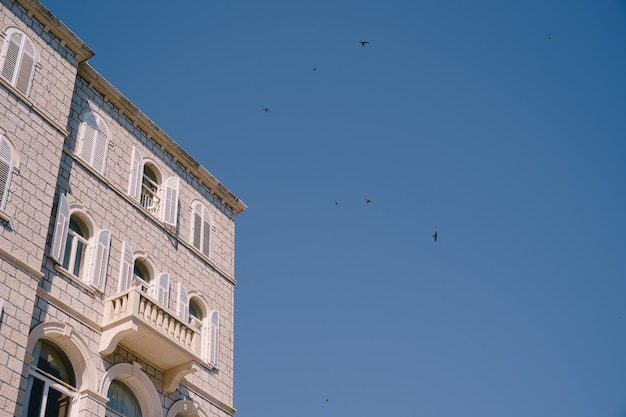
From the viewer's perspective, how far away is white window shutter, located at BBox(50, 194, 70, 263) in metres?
21.3

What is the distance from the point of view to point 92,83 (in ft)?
83.5

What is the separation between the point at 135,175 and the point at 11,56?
4969 millimetres

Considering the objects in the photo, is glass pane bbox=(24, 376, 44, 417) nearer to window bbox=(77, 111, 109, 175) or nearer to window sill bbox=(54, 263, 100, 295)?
window sill bbox=(54, 263, 100, 295)

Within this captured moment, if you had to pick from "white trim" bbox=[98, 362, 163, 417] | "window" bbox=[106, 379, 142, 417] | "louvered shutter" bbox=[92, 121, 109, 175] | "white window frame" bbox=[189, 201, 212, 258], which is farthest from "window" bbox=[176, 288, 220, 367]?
"louvered shutter" bbox=[92, 121, 109, 175]

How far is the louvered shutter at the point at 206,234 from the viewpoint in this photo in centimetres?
2772

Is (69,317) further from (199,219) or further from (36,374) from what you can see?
(199,219)

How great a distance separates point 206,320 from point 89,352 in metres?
5.58

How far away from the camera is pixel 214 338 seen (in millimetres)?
26047

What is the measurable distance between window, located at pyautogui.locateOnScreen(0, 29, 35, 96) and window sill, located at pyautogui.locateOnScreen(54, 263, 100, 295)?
4602 mm

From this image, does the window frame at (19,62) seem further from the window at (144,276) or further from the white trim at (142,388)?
the white trim at (142,388)

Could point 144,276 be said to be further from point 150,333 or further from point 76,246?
point 150,333

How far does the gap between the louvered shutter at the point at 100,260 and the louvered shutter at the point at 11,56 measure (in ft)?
14.7

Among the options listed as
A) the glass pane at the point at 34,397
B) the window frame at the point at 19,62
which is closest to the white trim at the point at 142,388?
the glass pane at the point at 34,397

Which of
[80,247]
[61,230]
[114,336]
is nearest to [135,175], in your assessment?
[80,247]
